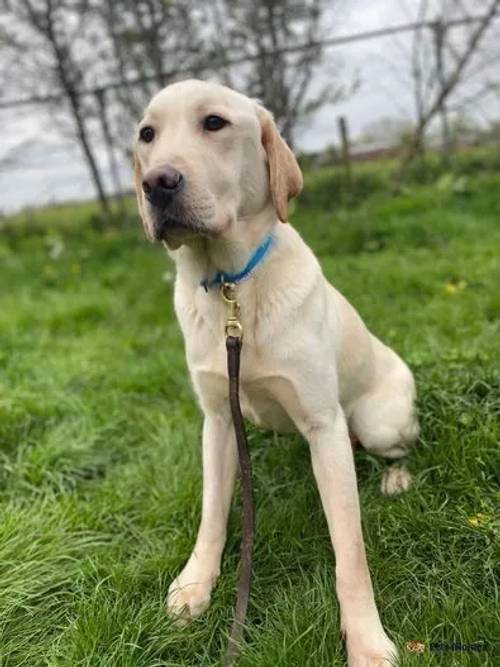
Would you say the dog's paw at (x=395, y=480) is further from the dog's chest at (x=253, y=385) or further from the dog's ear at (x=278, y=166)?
the dog's ear at (x=278, y=166)

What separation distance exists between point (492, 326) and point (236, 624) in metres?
2.49

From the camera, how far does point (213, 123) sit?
1.91m

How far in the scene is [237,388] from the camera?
2055mm

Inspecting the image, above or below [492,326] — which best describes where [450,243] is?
below

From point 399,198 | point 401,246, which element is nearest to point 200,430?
point 401,246

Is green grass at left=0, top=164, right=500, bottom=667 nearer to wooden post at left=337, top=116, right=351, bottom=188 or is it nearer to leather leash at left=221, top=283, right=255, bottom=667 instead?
leather leash at left=221, top=283, right=255, bottom=667

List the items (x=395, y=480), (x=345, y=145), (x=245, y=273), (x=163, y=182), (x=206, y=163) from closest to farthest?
(x=163, y=182) < (x=206, y=163) < (x=245, y=273) < (x=395, y=480) < (x=345, y=145)

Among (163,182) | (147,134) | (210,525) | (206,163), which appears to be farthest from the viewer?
(210,525)

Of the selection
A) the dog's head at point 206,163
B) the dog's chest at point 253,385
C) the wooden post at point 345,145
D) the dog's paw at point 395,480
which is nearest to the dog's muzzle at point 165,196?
the dog's head at point 206,163

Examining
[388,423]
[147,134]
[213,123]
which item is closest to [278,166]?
[213,123]

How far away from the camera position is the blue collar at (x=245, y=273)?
6.95 feet

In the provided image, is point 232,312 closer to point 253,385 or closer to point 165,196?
point 253,385

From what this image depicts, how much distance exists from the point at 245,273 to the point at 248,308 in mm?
107

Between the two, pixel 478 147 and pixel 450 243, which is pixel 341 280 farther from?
pixel 478 147
